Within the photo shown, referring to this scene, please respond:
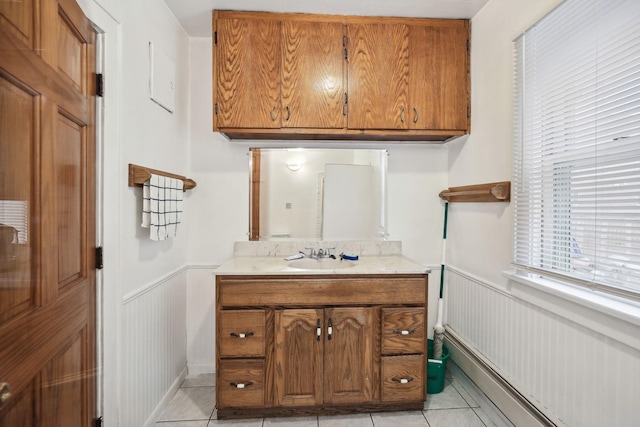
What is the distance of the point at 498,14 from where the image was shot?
1.87 m

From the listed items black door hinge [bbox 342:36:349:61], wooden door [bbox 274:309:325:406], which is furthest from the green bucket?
black door hinge [bbox 342:36:349:61]

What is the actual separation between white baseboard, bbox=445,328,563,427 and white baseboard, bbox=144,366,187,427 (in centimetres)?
201

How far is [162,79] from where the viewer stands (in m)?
1.89

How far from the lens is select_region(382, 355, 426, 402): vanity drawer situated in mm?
1896

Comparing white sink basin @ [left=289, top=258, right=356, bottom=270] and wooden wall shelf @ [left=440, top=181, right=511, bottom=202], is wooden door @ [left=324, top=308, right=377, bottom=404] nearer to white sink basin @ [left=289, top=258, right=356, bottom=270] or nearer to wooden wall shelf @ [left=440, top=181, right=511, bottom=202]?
white sink basin @ [left=289, top=258, right=356, bottom=270]

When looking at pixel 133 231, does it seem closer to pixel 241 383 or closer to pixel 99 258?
pixel 99 258

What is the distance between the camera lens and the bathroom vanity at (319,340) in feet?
6.05

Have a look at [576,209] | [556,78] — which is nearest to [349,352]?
[576,209]

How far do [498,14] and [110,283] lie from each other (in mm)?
2548

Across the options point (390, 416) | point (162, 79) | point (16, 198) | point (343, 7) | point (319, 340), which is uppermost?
point (343, 7)

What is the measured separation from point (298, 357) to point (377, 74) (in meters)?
1.89

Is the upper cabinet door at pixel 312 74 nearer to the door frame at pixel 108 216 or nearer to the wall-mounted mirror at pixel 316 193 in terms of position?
the wall-mounted mirror at pixel 316 193

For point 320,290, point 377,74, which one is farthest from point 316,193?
point 377,74

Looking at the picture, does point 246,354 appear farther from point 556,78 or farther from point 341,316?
point 556,78
